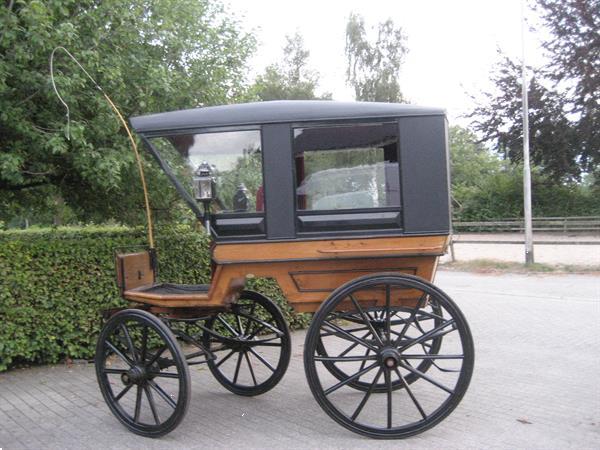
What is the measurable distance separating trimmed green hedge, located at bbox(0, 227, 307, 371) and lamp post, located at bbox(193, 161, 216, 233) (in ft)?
7.25

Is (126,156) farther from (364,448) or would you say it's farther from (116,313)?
(364,448)

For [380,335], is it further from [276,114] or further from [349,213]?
[276,114]

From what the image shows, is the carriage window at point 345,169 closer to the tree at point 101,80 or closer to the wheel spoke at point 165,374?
the wheel spoke at point 165,374

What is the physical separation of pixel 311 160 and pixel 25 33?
8.96 feet

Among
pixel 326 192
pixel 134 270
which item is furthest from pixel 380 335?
pixel 134 270

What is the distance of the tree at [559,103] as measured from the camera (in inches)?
888

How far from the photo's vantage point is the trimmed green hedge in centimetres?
562

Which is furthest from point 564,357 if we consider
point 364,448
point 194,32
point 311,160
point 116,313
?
point 194,32

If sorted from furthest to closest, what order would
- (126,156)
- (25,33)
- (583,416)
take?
(126,156)
(25,33)
(583,416)

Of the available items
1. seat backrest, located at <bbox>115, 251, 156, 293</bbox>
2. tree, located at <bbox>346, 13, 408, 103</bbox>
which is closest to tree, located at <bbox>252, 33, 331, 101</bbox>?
tree, located at <bbox>346, 13, 408, 103</bbox>

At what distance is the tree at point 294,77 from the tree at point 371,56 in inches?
95.3

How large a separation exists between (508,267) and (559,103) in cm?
1214

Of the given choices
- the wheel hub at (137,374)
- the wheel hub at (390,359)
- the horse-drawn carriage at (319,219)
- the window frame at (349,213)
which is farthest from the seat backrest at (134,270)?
the wheel hub at (390,359)

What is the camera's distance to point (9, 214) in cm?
755
